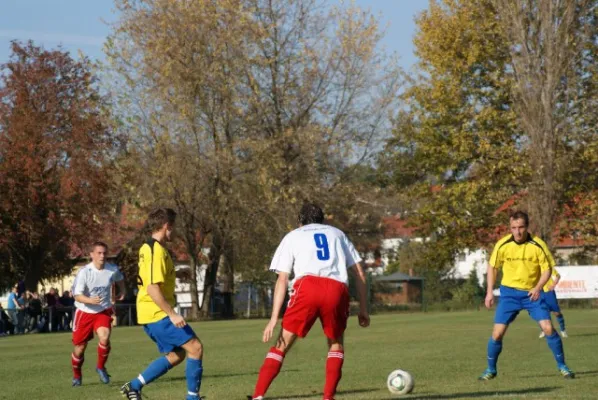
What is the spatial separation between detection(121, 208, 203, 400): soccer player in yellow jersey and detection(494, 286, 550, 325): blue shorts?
460cm

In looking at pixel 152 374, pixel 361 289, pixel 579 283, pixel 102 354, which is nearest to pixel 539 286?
pixel 361 289

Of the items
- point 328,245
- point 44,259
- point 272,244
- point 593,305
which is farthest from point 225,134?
point 328,245

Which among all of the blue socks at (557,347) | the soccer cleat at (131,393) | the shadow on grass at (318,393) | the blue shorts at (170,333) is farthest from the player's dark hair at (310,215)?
the blue socks at (557,347)

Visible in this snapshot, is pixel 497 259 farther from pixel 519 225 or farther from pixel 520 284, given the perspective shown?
pixel 519 225

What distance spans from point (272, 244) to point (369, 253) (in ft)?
54.3

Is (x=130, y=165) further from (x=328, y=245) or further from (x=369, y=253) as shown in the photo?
(x=328, y=245)

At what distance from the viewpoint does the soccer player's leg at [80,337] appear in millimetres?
14094

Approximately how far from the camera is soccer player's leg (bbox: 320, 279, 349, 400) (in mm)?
9102

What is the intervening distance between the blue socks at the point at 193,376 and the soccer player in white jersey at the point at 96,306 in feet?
15.4

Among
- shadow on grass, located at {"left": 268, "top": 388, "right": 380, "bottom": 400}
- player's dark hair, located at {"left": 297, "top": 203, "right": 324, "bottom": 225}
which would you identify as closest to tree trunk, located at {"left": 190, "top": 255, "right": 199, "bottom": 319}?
shadow on grass, located at {"left": 268, "top": 388, "right": 380, "bottom": 400}

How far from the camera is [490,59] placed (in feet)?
157

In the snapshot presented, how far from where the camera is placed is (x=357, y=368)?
1563 cm

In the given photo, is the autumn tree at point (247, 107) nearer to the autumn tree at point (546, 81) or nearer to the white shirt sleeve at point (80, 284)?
the autumn tree at point (546, 81)

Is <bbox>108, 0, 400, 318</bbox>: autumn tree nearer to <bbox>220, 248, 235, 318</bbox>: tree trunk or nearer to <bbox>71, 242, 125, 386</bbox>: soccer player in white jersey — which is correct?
<bbox>220, 248, 235, 318</bbox>: tree trunk
